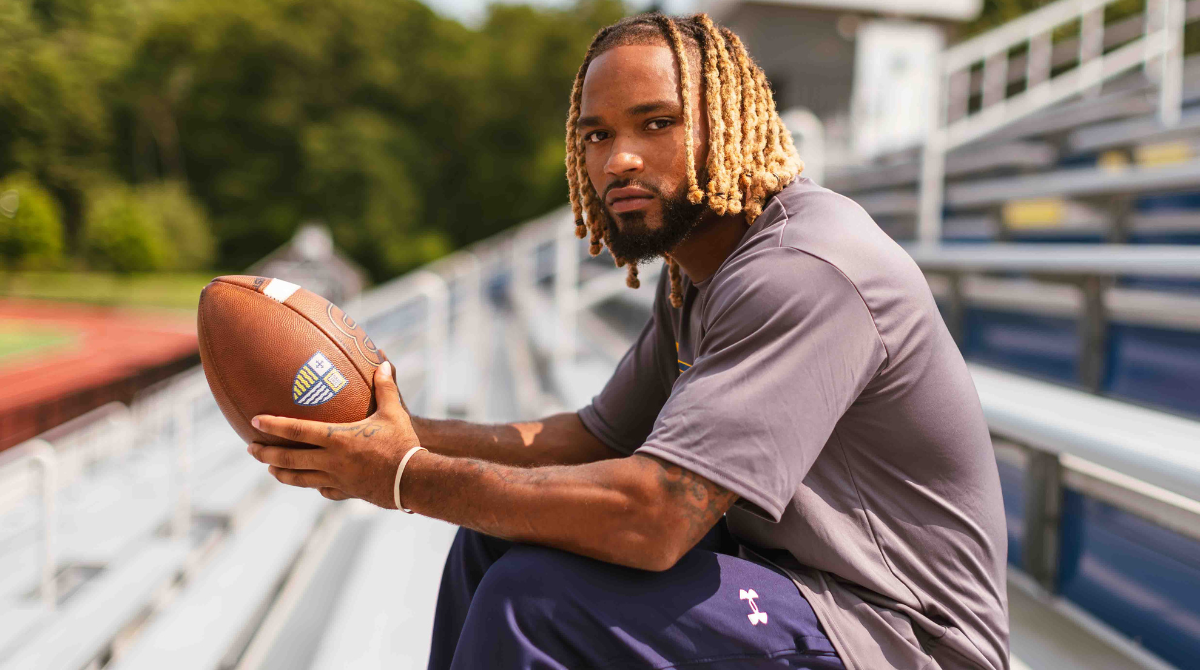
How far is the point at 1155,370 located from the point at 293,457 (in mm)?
1784

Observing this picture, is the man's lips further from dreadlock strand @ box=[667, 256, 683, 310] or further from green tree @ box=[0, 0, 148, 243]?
green tree @ box=[0, 0, 148, 243]

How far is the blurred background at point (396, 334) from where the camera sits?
1482 mm

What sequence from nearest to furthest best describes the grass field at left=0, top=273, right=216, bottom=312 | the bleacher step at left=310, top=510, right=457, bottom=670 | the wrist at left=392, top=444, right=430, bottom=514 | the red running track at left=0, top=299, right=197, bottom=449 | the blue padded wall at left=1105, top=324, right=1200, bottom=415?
1. the wrist at left=392, top=444, right=430, bottom=514
2. the bleacher step at left=310, top=510, right=457, bottom=670
3. the blue padded wall at left=1105, top=324, right=1200, bottom=415
4. the grass field at left=0, top=273, right=216, bottom=312
5. the red running track at left=0, top=299, right=197, bottom=449

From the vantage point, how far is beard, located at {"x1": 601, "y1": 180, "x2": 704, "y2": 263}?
1128 millimetres

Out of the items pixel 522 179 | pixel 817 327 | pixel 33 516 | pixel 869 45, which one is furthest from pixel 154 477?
pixel 522 179

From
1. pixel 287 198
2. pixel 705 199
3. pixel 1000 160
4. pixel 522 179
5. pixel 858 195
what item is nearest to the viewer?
pixel 705 199

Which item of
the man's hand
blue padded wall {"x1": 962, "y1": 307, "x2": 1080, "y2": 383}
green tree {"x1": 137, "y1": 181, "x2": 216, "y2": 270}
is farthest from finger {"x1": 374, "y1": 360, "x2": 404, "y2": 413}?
green tree {"x1": 137, "y1": 181, "x2": 216, "y2": 270}

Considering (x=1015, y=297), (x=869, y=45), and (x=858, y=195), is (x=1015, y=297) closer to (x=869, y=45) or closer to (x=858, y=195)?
(x=858, y=195)

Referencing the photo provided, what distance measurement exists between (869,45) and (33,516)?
349 inches

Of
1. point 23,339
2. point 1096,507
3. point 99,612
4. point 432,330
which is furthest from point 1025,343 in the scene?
point 23,339

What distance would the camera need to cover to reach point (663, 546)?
87cm

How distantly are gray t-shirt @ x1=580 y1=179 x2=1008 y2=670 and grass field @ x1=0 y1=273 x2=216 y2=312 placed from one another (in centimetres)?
174

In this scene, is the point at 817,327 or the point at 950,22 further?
the point at 950,22

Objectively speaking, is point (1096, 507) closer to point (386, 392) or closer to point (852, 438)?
point (852, 438)
